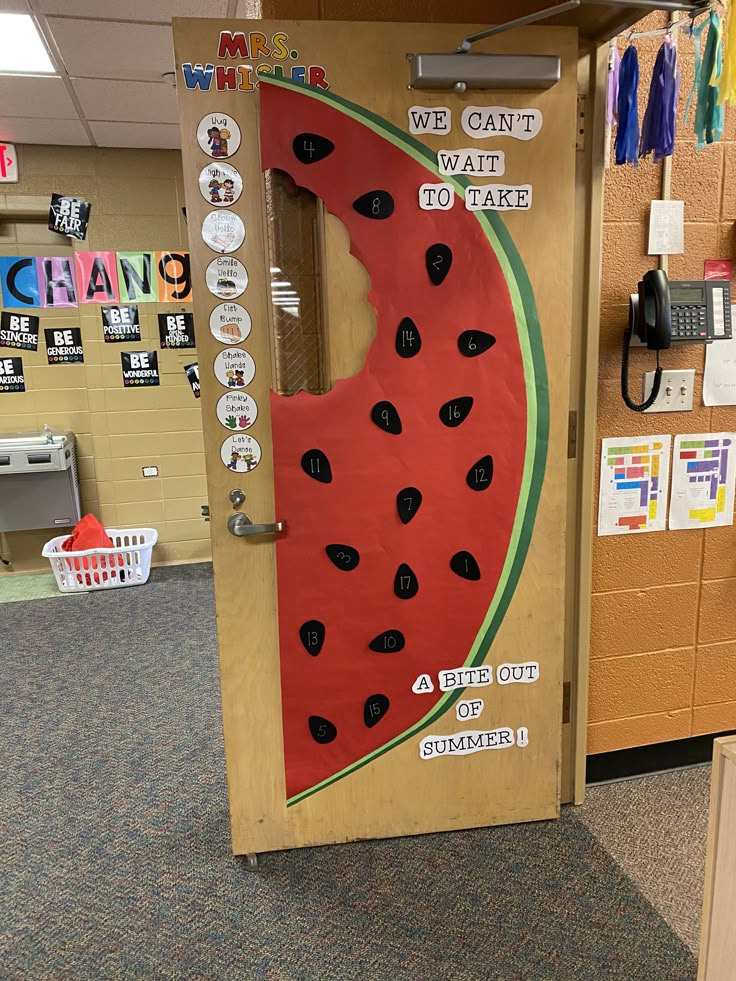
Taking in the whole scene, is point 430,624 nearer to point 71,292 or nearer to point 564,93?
point 564,93

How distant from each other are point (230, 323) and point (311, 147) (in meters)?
0.47

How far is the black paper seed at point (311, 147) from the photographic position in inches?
67.6

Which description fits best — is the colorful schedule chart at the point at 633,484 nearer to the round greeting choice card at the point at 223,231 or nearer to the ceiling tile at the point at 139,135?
the round greeting choice card at the point at 223,231

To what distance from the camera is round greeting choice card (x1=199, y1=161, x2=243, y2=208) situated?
5.62 feet

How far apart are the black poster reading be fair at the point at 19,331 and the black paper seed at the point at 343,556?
146 inches

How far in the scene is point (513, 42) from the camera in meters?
1.76

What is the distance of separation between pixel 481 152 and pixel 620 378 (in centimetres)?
79

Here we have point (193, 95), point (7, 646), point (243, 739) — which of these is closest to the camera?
point (193, 95)

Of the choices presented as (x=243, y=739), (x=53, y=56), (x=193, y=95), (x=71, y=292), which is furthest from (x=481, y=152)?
(x=71, y=292)

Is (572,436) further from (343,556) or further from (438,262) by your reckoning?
(343,556)

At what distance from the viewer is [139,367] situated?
4.84 meters

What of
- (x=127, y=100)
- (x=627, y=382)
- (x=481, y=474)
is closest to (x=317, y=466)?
(x=481, y=474)

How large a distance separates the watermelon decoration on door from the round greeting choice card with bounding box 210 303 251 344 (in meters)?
0.19

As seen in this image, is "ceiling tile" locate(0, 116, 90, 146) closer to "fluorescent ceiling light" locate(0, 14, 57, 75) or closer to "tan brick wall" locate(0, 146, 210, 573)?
"tan brick wall" locate(0, 146, 210, 573)
